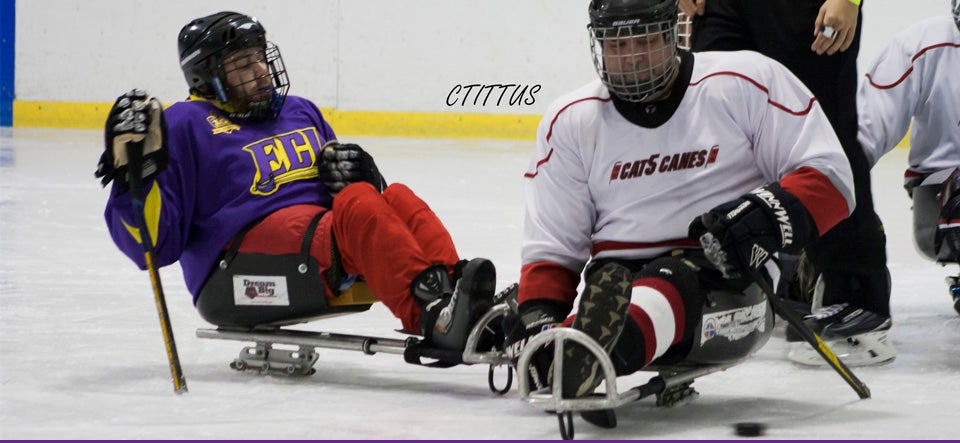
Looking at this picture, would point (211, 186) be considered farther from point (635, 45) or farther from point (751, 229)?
point (751, 229)

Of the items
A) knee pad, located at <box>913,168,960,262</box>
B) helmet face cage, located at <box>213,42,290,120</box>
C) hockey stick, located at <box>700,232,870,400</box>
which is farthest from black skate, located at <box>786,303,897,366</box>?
helmet face cage, located at <box>213,42,290,120</box>

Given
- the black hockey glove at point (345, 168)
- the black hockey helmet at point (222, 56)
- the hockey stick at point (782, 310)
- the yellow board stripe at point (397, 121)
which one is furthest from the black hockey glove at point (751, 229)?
the yellow board stripe at point (397, 121)

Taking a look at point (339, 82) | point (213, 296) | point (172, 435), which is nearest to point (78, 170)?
point (339, 82)

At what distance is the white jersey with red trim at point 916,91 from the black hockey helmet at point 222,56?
134 centimetres

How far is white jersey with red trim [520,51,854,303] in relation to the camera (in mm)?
2266

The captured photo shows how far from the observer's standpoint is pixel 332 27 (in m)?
8.88

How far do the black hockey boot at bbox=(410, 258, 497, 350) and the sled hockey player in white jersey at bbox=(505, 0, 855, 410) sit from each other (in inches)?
4.8

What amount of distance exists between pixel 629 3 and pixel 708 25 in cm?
83

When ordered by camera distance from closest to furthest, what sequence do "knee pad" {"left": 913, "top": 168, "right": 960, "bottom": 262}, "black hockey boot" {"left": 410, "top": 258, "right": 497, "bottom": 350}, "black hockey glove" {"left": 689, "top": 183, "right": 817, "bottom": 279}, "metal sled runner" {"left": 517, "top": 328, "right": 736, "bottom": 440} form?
1. "metal sled runner" {"left": 517, "top": 328, "right": 736, "bottom": 440}
2. "black hockey glove" {"left": 689, "top": 183, "right": 817, "bottom": 279}
3. "black hockey boot" {"left": 410, "top": 258, "right": 497, "bottom": 350}
4. "knee pad" {"left": 913, "top": 168, "right": 960, "bottom": 262}

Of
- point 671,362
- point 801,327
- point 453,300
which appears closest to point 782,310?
point 801,327

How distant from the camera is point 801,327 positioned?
2.27 metres

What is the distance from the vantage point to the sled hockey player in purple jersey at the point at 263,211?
252 cm

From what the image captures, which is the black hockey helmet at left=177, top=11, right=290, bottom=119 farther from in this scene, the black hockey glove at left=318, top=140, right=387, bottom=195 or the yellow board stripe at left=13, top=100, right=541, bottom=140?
the yellow board stripe at left=13, top=100, right=541, bottom=140

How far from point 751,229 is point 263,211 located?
3.51 feet
